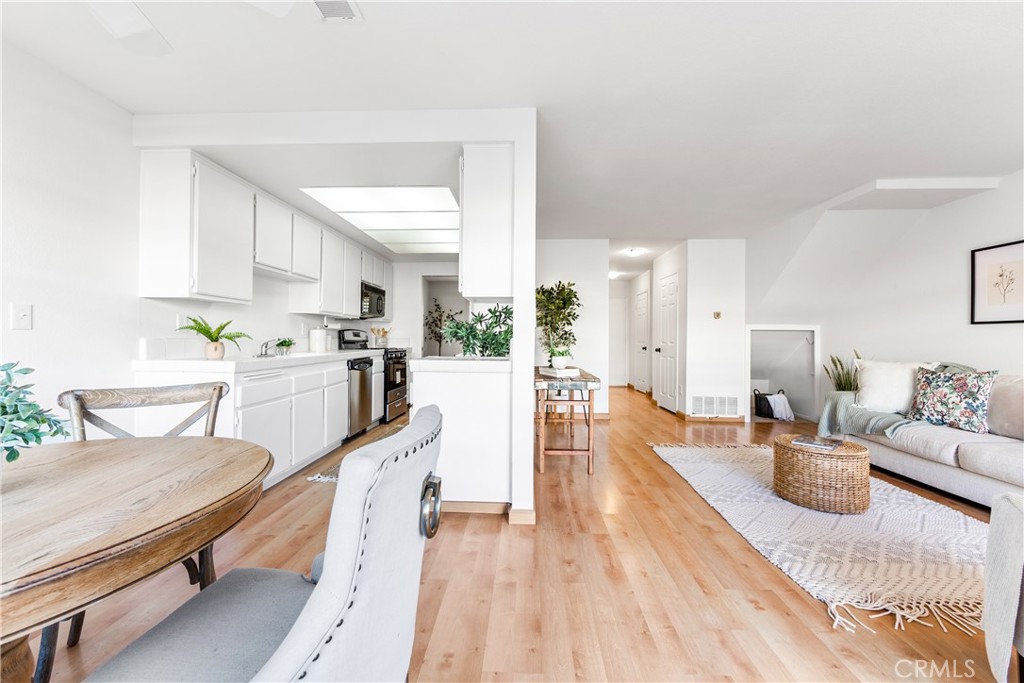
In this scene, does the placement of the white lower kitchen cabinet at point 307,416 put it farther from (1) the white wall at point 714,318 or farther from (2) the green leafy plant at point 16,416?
(1) the white wall at point 714,318

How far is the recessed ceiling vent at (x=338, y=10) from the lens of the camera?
1696mm

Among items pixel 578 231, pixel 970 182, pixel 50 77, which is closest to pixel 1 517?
pixel 50 77

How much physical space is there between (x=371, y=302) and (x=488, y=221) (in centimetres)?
329

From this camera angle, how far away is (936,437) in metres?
2.91

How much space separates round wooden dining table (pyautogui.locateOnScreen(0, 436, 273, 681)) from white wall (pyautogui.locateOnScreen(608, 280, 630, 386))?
8.51 metres

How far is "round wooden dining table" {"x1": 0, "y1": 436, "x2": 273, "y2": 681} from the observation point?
1.98 ft

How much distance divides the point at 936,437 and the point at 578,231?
379cm

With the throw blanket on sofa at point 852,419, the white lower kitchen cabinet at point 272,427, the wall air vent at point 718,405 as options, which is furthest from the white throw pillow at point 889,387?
the white lower kitchen cabinet at point 272,427

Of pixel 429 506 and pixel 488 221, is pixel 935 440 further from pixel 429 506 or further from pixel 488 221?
pixel 429 506

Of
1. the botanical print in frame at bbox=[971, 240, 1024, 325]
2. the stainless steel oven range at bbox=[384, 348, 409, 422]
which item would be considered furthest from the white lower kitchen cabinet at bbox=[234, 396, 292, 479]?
the botanical print in frame at bbox=[971, 240, 1024, 325]

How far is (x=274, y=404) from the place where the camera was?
9.75 ft

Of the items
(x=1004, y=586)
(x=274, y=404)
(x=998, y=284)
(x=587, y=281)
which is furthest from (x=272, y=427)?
(x=998, y=284)

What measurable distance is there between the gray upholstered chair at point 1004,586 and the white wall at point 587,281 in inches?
170

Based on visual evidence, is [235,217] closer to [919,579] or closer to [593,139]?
[593,139]
